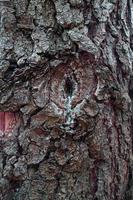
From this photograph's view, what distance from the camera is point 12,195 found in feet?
4.16

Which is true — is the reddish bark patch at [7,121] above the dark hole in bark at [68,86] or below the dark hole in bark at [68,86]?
below

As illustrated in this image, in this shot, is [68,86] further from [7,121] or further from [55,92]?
[7,121]

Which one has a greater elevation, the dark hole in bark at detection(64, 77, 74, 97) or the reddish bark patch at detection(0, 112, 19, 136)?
the dark hole in bark at detection(64, 77, 74, 97)

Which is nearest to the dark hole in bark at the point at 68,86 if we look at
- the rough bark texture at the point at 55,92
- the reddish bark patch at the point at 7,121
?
the rough bark texture at the point at 55,92

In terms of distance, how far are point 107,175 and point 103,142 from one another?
0.38ft

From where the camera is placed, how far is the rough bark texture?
121 cm

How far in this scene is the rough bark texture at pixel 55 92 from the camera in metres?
1.21

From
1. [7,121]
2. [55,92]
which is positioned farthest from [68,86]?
[7,121]

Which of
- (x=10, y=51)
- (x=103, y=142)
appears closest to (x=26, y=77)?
(x=10, y=51)

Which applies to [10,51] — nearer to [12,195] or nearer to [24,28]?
[24,28]

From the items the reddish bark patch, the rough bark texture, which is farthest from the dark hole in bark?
the reddish bark patch

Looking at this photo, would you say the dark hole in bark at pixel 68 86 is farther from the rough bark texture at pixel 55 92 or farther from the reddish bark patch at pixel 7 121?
the reddish bark patch at pixel 7 121

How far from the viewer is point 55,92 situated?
123 cm

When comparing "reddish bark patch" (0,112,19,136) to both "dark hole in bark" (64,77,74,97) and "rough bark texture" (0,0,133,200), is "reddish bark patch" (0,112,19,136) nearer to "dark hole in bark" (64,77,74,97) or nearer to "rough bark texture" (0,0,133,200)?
"rough bark texture" (0,0,133,200)
